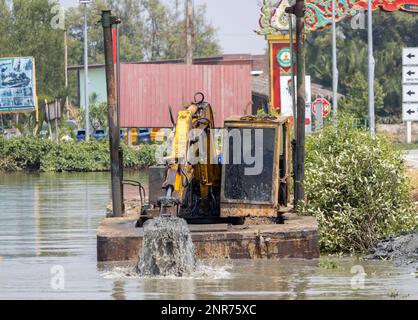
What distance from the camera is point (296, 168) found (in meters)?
23.2

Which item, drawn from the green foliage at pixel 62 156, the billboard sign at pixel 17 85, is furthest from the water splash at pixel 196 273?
the billboard sign at pixel 17 85

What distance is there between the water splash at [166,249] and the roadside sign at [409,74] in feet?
45.5

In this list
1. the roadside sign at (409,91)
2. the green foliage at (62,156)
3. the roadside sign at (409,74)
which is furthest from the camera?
the green foliage at (62,156)

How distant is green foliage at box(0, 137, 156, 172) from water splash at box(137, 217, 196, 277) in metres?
35.4

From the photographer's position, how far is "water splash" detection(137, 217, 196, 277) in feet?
61.3

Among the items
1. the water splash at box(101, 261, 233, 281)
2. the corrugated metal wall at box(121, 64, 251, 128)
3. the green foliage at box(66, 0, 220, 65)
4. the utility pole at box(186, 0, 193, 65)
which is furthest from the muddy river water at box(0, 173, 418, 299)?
the green foliage at box(66, 0, 220, 65)

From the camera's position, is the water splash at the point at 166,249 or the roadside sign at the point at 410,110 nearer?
the water splash at the point at 166,249

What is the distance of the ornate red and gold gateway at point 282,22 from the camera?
5103 centimetres

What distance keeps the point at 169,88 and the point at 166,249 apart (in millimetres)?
46422

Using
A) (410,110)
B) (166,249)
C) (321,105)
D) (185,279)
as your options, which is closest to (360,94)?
(321,105)

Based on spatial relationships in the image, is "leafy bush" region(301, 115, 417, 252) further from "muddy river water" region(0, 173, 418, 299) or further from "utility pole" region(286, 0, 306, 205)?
"muddy river water" region(0, 173, 418, 299)

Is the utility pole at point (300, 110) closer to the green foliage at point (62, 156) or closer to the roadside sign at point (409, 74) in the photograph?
the roadside sign at point (409, 74)

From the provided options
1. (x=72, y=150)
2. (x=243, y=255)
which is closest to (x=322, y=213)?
(x=243, y=255)

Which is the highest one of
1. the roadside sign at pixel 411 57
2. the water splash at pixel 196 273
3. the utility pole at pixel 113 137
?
the roadside sign at pixel 411 57
